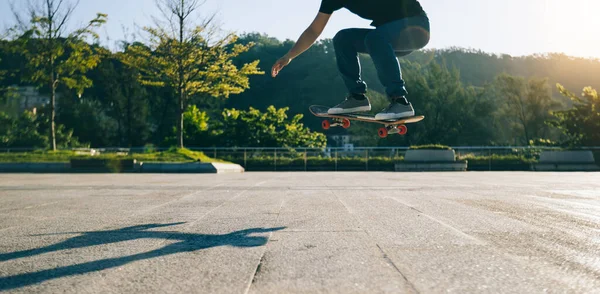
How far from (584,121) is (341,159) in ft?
42.9

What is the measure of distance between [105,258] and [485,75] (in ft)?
285

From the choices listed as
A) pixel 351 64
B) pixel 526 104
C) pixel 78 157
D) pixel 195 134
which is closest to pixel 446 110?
pixel 526 104

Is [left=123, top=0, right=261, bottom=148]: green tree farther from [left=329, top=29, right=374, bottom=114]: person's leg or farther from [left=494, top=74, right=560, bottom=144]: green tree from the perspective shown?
[left=494, top=74, right=560, bottom=144]: green tree

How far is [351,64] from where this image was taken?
209 inches

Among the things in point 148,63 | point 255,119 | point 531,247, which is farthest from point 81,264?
point 255,119

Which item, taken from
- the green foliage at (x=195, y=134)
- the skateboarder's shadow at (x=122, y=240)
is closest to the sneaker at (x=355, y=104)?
the skateboarder's shadow at (x=122, y=240)

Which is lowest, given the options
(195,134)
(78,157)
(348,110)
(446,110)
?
(78,157)

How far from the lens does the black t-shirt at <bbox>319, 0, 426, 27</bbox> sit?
461cm

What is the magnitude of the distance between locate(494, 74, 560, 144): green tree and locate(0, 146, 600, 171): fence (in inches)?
975

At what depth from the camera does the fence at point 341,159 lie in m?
26.1

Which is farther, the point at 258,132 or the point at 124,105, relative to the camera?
the point at 124,105

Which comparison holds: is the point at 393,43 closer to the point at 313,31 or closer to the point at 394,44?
the point at 394,44

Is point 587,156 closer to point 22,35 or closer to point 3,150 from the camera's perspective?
point 22,35

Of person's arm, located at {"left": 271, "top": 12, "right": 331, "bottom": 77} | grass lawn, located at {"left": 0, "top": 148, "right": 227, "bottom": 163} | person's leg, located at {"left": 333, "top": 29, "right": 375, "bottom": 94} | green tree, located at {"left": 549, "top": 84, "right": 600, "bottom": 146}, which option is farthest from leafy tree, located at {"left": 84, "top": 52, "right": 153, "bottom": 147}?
person's arm, located at {"left": 271, "top": 12, "right": 331, "bottom": 77}
